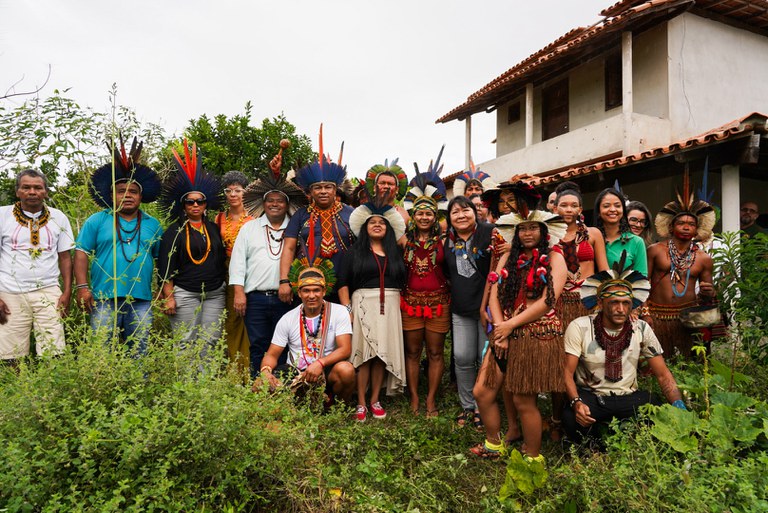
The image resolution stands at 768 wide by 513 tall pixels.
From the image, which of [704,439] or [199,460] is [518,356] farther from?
[199,460]

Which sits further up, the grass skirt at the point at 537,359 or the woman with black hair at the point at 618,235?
the woman with black hair at the point at 618,235

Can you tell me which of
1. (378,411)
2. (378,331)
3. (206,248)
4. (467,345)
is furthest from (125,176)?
(467,345)

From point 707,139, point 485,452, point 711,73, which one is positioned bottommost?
point 485,452

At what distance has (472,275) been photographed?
4.20m

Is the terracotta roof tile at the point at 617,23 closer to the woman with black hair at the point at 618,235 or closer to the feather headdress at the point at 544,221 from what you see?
the woman with black hair at the point at 618,235

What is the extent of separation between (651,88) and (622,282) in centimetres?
875

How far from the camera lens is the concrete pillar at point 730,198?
724cm

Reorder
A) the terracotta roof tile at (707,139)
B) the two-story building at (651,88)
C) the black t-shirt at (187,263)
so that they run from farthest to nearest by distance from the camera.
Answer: the two-story building at (651,88)
the terracotta roof tile at (707,139)
the black t-shirt at (187,263)

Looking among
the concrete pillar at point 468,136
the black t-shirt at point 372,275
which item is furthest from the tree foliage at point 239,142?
the black t-shirt at point 372,275

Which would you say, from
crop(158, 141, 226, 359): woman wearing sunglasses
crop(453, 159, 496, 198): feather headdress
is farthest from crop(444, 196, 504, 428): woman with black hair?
crop(158, 141, 226, 359): woman wearing sunglasses

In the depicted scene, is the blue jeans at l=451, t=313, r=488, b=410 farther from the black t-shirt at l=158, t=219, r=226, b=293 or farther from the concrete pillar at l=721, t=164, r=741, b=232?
the concrete pillar at l=721, t=164, r=741, b=232

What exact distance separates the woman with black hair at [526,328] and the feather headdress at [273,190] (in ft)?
7.57

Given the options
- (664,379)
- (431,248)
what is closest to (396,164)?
(431,248)

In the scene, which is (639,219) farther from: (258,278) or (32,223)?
(32,223)
